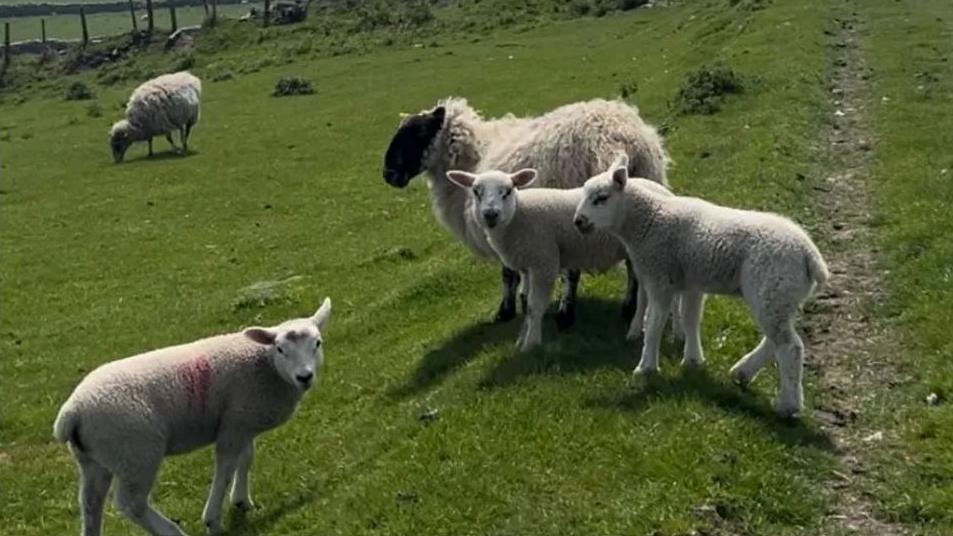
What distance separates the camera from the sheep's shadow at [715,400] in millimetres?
9273

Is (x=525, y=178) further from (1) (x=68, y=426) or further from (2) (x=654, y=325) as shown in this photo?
(1) (x=68, y=426)

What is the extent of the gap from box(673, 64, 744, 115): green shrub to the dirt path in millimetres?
5131

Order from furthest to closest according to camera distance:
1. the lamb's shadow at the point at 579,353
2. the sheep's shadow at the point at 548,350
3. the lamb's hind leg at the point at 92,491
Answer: the sheep's shadow at the point at 548,350 < the lamb's shadow at the point at 579,353 < the lamb's hind leg at the point at 92,491

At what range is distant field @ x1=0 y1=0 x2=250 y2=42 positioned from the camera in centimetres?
15125

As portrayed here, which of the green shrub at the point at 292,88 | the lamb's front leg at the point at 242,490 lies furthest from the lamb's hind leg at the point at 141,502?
the green shrub at the point at 292,88

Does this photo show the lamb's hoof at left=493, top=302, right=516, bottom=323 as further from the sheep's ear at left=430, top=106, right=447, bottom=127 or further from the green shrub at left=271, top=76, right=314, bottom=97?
the green shrub at left=271, top=76, right=314, bottom=97

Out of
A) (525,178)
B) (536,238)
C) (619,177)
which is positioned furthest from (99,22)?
(619,177)

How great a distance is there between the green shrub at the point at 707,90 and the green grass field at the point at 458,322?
0.46m

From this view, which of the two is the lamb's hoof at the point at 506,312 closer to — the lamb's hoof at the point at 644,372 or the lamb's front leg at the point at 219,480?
A: the lamb's hoof at the point at 644,372

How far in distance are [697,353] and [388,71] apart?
4409cm

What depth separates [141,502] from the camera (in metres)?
8.92

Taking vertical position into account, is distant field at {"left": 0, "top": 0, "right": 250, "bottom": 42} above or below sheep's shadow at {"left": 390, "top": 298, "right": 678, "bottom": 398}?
below

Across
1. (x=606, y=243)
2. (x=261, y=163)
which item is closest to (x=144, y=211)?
(x=261, y=163)

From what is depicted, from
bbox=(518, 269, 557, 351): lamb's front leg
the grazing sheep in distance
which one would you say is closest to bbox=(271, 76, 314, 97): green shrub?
the grazing sheep in distance
